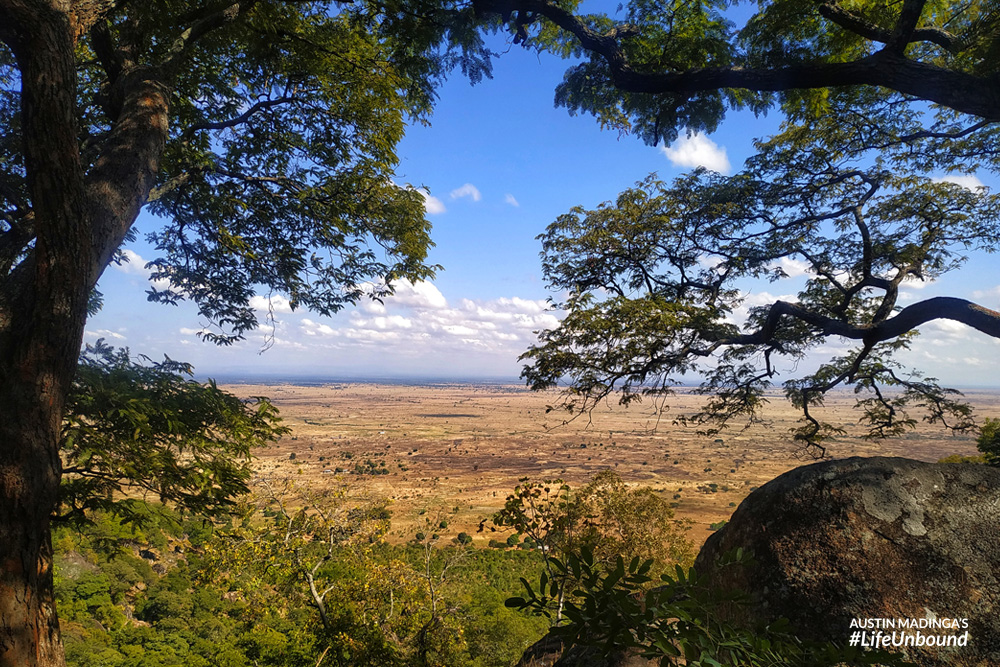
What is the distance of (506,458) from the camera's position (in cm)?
6712

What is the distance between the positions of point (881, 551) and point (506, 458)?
66.8m

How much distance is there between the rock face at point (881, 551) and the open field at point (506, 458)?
1609cm

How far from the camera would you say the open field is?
39688mm

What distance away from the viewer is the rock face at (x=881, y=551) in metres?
2.91

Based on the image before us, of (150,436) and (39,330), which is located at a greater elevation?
(39,330)

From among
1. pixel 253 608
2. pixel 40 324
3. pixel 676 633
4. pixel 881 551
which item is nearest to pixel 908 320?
pixel 881 551

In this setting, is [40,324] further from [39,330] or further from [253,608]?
[253,608]

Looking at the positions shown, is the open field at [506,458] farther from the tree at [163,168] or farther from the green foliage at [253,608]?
the tree at [163,168]

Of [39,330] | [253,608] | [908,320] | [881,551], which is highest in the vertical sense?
[908,320]

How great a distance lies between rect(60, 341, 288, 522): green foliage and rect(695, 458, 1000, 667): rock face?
546cm

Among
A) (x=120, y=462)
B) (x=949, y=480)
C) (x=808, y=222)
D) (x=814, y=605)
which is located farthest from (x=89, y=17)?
(x=808, y=222)

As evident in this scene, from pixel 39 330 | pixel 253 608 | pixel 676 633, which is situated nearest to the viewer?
pixel 676 633

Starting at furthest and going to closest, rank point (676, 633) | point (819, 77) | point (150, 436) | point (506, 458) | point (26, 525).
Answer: point (506, 458) < point (150, 436) < point (819, 77) < point (26, 525) < point (676, 633)

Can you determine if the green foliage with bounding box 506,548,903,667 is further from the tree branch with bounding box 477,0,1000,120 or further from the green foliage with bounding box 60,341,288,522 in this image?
the green foliage with bounding box 60,341,288,522
